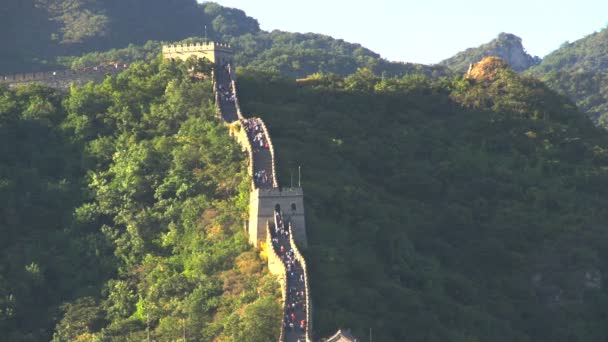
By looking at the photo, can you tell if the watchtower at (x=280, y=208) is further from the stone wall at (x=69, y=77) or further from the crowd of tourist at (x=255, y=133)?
the stone wall at (x=69, y=77)


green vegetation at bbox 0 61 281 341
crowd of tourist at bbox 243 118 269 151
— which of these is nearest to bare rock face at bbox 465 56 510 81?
green vegetation at bbox 0 61 281 341

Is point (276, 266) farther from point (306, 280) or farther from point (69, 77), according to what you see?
point (69, 77)

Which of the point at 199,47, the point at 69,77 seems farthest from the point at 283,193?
the point at 69,77

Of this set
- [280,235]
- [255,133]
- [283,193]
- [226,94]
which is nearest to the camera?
[280,235]

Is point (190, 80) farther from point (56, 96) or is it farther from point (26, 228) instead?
point (26, 228)

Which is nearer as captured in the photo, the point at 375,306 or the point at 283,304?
the point at 283,304

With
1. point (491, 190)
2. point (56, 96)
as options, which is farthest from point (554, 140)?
point (56, 96)

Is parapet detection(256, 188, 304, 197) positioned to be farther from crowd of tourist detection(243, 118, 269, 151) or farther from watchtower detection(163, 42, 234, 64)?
watchtower detection(163, 42, 234, 64)
